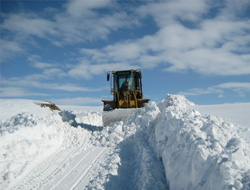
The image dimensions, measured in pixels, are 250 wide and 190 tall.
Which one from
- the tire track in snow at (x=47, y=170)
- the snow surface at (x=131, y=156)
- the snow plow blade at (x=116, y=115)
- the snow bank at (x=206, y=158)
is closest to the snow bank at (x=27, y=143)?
the snow surface at (x=131, y=156)

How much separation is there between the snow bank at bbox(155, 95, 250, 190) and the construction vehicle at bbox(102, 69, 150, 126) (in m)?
7.45

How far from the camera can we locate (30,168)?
568 cm

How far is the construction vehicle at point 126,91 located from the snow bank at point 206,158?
24.4ft

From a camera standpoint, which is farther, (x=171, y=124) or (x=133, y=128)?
(x=133, y=128)

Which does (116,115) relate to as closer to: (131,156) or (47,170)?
(131,156)

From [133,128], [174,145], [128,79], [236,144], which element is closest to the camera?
[236,144]

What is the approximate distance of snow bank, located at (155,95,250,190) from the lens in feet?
10.1

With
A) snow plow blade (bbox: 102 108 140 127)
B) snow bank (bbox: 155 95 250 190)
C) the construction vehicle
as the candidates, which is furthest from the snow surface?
the construction vehicle

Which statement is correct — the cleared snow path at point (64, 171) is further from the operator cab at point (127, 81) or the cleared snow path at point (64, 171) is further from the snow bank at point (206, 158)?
the operator cab at point (127, 81)

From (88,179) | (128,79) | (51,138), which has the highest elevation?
(128,79)

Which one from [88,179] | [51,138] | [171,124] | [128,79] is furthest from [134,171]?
[128,79]

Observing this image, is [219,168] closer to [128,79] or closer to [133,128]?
[133,128]

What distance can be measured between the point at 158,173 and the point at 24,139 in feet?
12.0

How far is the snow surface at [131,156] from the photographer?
3531 millimetres
